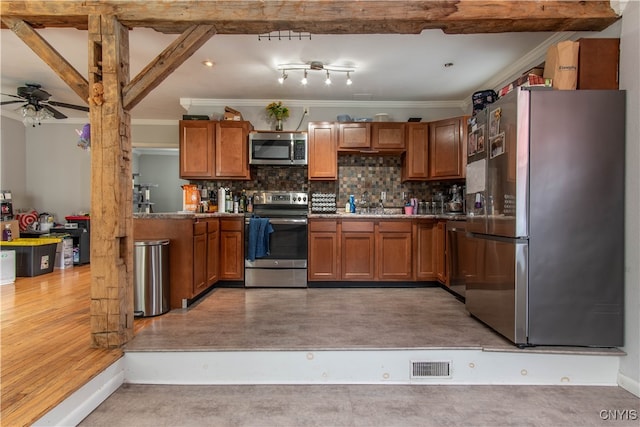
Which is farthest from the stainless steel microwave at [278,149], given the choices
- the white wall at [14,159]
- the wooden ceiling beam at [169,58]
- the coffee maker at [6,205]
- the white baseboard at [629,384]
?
the white wall at [14,159]

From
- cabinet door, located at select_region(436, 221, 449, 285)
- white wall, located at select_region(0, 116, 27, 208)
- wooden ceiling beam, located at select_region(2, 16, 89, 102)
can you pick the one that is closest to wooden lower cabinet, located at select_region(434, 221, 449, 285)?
cabinet door, located at select_region(436, 221, 449, 285)

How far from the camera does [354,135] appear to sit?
13.7 feet

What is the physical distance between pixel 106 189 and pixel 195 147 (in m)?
2.24

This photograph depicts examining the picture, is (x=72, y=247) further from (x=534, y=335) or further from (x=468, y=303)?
(x=534, y=335)

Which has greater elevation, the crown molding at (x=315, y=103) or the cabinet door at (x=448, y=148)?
the crown molding at (x=315, y=103)

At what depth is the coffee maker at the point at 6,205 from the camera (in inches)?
197

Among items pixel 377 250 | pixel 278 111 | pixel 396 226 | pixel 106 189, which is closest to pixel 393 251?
pixel 377 250

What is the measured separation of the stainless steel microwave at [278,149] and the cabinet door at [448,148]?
1.67m

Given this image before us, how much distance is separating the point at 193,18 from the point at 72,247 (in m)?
4.71

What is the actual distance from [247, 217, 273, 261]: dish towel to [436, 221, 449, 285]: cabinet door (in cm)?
205

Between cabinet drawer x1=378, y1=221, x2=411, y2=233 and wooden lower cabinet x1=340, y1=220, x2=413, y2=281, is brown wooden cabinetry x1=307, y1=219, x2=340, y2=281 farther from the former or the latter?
cabinet drawer x1=378, y1=221, x2=411, y2=233

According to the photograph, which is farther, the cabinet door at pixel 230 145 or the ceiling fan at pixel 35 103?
the cabinet door at pixel 230 145

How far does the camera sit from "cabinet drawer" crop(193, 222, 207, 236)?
305cm

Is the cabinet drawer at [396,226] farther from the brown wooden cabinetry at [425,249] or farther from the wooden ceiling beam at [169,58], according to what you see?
the wooden ceiling beam at [169,58]
